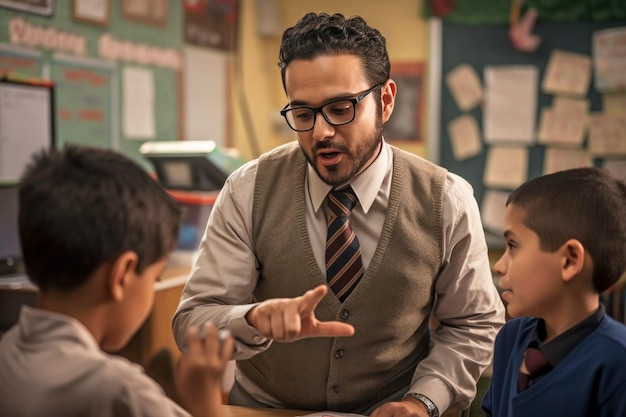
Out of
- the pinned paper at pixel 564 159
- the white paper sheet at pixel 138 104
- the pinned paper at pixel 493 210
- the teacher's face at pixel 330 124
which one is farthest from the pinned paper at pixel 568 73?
the teacher's face at pixel 330 124

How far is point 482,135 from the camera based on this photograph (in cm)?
423

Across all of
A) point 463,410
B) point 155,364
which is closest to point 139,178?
point 463,410

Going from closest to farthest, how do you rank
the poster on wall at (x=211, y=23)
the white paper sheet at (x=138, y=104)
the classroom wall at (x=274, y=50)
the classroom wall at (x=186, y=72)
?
1. the classroom wall at (x=186, y=72)
2. the white paper sheet at (x=138, y=104)
3. the poster on wall at (x=211, y=23)
4. the classroom wall at (x=274, y=50)

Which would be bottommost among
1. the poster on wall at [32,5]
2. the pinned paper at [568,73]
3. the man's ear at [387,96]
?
the man's ear at [387,96]

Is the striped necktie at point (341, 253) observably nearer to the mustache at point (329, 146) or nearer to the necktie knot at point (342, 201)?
the necktie knot at point (342, 201)

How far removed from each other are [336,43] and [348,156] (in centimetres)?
24

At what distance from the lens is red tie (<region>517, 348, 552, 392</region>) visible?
131 cm

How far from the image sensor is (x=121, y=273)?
1029 mm

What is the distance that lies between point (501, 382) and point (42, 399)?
852mm

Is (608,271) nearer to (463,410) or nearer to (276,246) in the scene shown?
(463,410)

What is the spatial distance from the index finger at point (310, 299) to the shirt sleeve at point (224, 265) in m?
0.33

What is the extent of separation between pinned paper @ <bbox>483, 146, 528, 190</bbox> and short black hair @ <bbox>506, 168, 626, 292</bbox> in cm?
285

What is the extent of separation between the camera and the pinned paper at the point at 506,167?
4172 mm

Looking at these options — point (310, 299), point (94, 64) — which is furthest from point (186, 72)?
point (310, 299)
